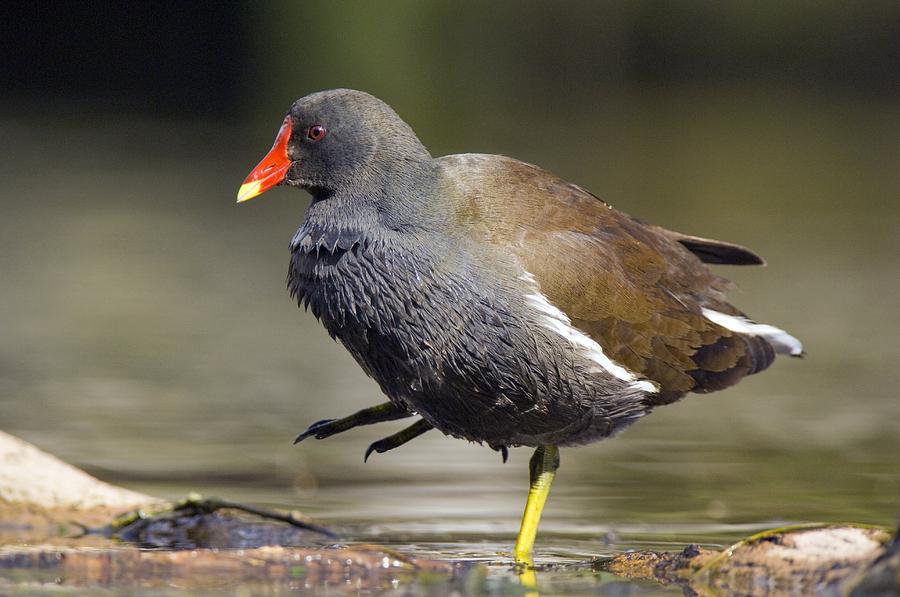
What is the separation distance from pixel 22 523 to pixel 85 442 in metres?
1.50

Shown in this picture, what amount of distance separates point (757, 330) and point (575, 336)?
97cm

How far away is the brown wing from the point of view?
4949 mm

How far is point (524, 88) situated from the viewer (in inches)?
1275

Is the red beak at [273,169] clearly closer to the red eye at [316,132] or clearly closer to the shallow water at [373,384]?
the red eye at [316,132]

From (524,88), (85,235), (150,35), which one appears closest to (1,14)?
(150,35)

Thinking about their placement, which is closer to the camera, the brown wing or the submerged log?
the submerged log

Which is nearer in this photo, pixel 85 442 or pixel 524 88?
pixel 85 442

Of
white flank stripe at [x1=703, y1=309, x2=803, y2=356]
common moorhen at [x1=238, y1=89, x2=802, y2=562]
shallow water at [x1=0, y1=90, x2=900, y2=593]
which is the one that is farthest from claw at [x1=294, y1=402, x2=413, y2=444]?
white flank stripe at [x1=703, y1=309, x2=803, y2=356]

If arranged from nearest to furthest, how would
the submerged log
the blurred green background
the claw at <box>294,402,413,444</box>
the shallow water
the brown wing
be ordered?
the submerged log < the brown wing < the claw at <box>294,402,413,444</box> < the shallow water < the blurred green background

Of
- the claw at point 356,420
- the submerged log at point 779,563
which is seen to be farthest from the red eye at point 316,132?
the submerged log at point 779,563

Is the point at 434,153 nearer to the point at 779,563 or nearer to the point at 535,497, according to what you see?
the point at 535,497

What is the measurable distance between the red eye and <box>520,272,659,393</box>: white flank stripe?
79cm

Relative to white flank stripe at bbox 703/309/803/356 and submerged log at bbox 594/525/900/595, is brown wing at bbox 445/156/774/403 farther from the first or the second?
submerged log at bbox 594/525/900/595

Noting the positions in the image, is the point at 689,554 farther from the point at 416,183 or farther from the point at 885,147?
the point at 885,147
